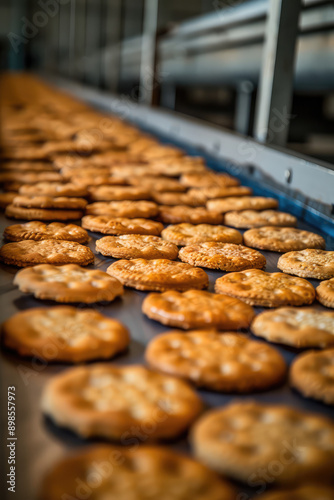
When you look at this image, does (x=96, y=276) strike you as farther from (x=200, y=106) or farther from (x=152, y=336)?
(x=200, y=106)

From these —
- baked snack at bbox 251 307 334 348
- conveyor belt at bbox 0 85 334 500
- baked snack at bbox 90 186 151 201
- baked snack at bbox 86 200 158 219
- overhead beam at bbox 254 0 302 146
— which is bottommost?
conveyor belt at bbox 0 85 334 500

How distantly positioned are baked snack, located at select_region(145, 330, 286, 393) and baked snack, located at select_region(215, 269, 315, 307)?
0.24 m

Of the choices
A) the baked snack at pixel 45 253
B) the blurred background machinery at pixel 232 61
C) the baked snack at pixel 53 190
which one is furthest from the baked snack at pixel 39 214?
the blurred background machinery at pixel 232 61

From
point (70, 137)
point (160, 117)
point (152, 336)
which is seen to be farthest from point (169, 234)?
point (160, 117)

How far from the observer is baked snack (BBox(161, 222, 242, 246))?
1742 millimetres

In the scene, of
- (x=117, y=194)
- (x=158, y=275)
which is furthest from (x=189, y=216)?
(x=158, y=275)

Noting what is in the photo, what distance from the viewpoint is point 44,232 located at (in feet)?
5.60

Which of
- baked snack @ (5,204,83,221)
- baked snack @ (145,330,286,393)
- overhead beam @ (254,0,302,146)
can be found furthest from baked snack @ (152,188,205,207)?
baked snack @ (145,330,286,393)

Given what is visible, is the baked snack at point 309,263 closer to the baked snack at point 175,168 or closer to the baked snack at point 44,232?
the baked snack at point 44,232

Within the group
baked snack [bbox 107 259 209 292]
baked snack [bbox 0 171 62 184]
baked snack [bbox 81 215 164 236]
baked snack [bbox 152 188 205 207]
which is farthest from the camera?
baked snack [bbox 0 171 62 184]

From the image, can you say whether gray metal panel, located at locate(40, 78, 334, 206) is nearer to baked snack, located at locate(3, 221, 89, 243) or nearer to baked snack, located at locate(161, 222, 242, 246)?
baked snack, located at locate(161, 222, 242, 246)

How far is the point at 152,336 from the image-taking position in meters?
1.10

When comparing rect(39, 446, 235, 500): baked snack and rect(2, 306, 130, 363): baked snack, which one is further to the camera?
rect(2, 306, 130, 363): baked snack

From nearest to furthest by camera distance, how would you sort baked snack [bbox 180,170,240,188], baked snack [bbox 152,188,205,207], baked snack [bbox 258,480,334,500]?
1. baked snack [bbox 258,480,334,500]
2. baked snack [bbox 152,188,205,207]
3. baked snack [bbox 180,170,240,188]
